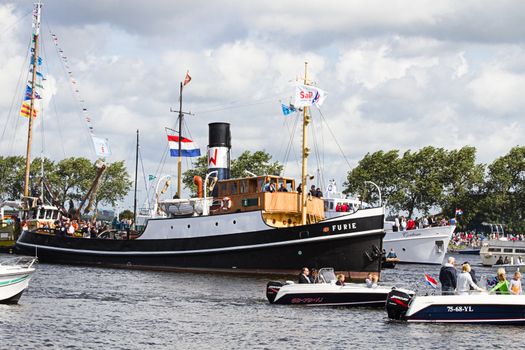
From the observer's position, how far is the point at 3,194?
13762 cm

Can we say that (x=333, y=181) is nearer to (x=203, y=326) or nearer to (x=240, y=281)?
(x=240, y=281)

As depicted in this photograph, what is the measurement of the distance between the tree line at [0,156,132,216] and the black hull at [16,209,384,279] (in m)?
79.0

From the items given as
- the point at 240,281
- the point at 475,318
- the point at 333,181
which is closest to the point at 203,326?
the point at 475,318

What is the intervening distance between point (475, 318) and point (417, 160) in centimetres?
9471

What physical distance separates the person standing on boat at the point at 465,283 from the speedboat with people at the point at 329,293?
5.04 meters

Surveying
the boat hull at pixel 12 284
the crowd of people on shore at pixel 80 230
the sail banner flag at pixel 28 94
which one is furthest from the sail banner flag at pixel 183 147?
the boat hull at pixel 12 284

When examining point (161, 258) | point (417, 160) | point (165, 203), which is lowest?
point (161, 258)

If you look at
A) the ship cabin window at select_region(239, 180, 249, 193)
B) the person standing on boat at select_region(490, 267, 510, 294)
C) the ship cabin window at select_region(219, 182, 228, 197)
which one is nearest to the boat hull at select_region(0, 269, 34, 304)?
the person standing on boat at select_region(490, 267, 510, 294)

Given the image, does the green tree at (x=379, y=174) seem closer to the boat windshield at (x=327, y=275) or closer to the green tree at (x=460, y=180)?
the green tree at (x=460, y=180)

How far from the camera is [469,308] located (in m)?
28.8

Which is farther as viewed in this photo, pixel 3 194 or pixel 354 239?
pixel 3 194

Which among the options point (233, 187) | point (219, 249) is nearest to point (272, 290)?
point (219, 249)

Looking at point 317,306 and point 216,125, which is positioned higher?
point 216,125

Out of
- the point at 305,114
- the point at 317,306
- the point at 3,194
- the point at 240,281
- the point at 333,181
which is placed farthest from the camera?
the point at 3,194
